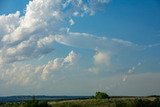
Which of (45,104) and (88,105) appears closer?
(45,104)

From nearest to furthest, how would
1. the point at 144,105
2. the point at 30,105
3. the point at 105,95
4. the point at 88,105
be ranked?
the point at 30,105
the point at 144,105
the point at 88,105
the point at 105,95

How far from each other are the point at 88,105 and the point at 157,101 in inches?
529

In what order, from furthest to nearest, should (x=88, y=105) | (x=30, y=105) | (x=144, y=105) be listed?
1. (x=88, y=105)
2. (x=144, y=105)
3. (x=30, y=105)

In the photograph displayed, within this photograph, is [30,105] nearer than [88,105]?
Yes

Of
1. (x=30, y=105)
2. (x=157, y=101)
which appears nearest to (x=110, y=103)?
(x=157, y=101)

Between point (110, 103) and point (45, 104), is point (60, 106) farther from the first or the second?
point (110, 103)

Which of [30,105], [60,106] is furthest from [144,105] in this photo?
[30,105]

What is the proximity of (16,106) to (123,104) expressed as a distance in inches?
781

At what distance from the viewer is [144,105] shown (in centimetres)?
6919

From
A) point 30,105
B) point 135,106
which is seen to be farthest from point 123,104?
point 30,105

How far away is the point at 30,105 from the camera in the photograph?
64500mm

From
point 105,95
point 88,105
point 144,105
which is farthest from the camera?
point 105,95

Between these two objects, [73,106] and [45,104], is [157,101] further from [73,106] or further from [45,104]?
[45,104]

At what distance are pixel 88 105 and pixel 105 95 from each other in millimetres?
19381
